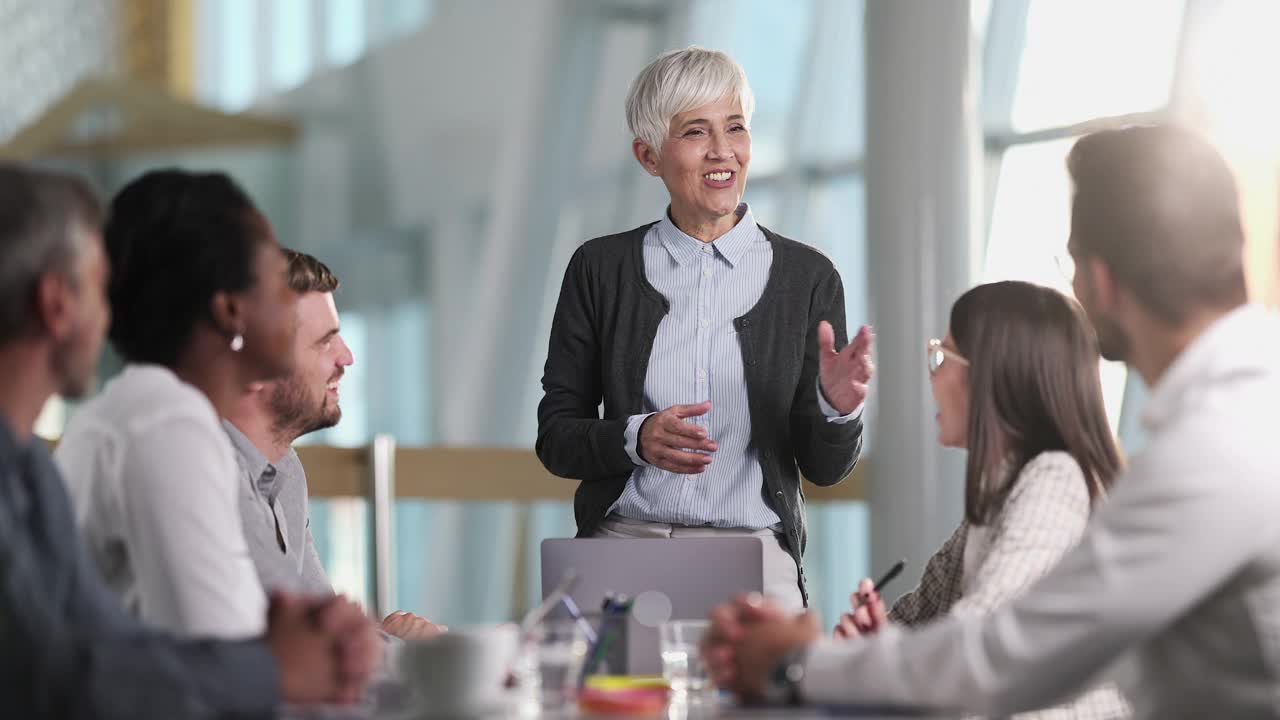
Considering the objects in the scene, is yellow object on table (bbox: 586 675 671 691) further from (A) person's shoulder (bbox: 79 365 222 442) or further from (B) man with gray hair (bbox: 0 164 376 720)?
(A) person's shoulder (bbox: 79 365 222 442)

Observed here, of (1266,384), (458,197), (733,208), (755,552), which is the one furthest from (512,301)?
(1266,384)

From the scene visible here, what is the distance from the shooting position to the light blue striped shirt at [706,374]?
6.84ft

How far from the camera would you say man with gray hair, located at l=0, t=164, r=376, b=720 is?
0.99 m

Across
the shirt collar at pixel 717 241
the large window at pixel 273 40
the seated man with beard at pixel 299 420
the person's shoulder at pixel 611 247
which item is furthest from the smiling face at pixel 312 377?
the large window at pixel 273 40

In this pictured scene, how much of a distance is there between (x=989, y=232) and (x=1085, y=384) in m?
3.63

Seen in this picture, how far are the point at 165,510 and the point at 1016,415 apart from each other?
971mm

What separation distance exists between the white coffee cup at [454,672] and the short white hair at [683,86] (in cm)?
125

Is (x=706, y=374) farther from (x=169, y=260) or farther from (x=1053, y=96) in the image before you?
(x=1053, y=96)

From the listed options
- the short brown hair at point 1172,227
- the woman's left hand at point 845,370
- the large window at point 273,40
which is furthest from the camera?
the large window at point 273,40

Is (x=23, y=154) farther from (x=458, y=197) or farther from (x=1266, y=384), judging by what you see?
(x=1266, y=384)

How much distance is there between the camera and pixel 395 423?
7.01 m

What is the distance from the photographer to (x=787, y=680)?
1.18m

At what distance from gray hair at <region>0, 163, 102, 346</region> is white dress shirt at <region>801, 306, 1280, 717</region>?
677 millimetres

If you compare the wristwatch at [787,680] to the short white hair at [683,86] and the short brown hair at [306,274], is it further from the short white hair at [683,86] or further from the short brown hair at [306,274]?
the short white hair at [683,86]
